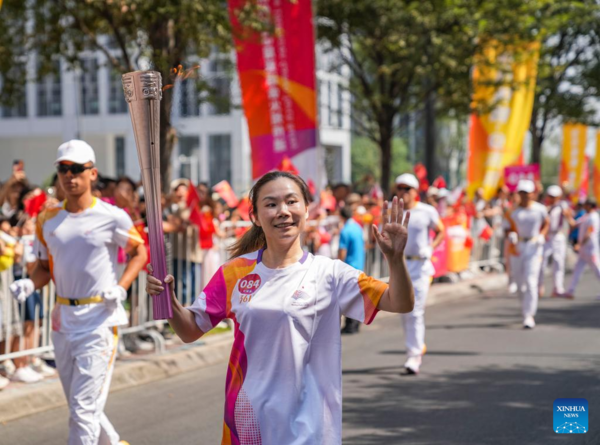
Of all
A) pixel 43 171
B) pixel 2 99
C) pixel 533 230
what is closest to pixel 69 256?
pixel 533 230

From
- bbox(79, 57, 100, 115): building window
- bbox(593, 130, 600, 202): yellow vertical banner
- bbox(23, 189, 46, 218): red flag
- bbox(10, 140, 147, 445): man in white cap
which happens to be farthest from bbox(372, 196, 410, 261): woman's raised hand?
bbox(79, 57, 100, 115): building window

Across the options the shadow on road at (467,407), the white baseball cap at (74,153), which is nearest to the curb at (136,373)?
the shadow on road at (467,407)

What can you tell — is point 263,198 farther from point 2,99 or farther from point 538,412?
point 2,99

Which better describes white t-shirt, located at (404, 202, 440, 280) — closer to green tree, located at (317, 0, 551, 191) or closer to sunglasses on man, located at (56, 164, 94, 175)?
sunglasses on man, located at (56, 164, 94, 175)

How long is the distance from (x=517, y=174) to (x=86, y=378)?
1584 centimetres

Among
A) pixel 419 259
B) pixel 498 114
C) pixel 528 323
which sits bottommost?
pixel 528 323

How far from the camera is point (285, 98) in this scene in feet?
38.9

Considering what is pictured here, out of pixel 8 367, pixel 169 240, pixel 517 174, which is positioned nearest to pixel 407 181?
pixel 169 240

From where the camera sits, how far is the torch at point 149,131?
10.0 feet

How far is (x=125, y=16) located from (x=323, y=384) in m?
8.51

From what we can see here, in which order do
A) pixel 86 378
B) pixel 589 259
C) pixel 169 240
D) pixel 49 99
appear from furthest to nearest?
pixel 49 99
pixel 589 259
pixel 169 240
pixel 86 378

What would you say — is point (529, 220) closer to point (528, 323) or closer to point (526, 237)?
point (526, 237)

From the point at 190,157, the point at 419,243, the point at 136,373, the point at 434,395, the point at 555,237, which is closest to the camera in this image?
the point at 434,395

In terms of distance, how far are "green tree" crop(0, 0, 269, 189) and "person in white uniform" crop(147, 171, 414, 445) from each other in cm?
569
